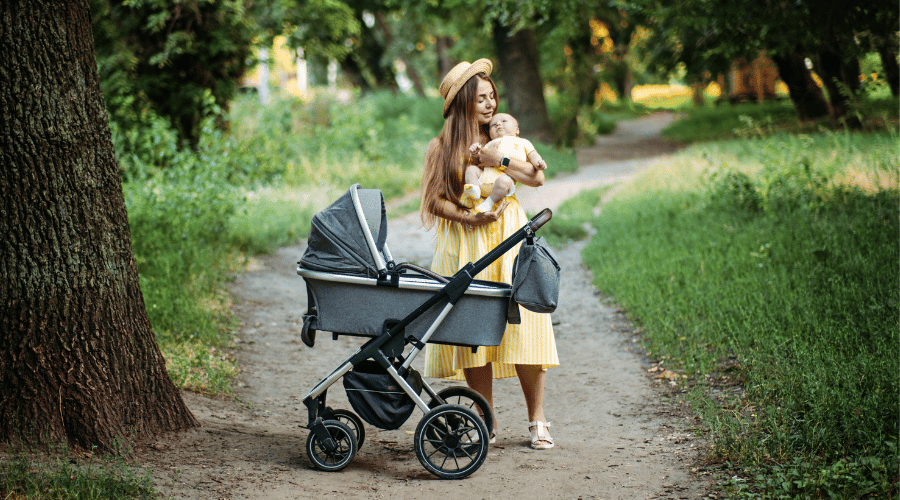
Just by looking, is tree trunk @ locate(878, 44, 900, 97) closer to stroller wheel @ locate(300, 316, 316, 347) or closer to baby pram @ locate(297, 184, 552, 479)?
baby pram @ locate(297, 184, 552, 479)

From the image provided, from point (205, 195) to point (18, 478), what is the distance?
17.9 ft

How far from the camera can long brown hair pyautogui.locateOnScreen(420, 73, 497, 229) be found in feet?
13.4

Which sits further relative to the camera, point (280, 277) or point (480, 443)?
point (280, 277)

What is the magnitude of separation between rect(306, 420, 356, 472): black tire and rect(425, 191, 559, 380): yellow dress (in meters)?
0.61

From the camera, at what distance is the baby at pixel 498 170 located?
4.00 meters

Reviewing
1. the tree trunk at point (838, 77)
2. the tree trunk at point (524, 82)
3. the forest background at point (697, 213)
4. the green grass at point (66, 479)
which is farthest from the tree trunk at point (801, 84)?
the green grass at point (66, 479)

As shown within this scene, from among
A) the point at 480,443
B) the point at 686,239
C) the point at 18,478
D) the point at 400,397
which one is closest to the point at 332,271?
the point at 400,397

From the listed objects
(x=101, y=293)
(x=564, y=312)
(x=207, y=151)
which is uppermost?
(x=207, y=151)

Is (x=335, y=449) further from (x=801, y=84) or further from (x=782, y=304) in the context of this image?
(x=801, y=84)

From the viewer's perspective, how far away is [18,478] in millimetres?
3244

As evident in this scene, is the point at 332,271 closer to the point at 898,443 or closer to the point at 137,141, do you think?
the point at 898,443

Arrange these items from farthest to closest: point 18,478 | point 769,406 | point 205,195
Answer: point 205,195, point 769,406, point 18,478

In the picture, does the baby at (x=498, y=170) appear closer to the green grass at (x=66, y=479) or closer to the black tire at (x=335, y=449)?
the black tire at (x=335, y=449)

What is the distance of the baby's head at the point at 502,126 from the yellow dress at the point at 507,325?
35 centimetres
